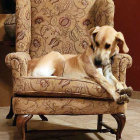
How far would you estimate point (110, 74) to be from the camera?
8.64 ft

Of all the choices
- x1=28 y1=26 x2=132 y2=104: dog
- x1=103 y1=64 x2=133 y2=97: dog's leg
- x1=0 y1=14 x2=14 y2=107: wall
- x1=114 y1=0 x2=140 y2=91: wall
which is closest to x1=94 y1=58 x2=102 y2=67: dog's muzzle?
x1=28 y1=26 x2=132 y2=104: dog

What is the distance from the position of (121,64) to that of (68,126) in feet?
3.66

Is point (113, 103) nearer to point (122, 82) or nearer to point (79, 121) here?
point (122, 82)

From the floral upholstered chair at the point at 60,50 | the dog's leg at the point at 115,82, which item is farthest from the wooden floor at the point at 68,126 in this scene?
the dog's leg at the point at 115,82

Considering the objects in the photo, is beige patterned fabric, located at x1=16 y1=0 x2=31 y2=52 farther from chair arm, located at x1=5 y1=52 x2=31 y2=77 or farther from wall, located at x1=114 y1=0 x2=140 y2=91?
wall, located at x1=114 y1=0 x2=140 y2=91

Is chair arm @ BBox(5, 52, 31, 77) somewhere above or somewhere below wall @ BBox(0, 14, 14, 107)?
above

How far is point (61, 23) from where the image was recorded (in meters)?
3.25

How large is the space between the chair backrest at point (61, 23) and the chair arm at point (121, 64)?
0.66 metres

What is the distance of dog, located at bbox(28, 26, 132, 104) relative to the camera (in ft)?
8.35

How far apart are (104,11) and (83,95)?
104 cm

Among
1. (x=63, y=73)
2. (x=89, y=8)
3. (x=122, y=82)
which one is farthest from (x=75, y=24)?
(x=122, y=82)

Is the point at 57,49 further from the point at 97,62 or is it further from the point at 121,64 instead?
the point at 121,64

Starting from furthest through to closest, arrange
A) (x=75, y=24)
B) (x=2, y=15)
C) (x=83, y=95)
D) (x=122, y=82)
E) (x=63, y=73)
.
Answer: (x=2, y=15) < (x=75, y=24) < (x=63, y=73) < (x=122, y=82) < (x=83, y=95)

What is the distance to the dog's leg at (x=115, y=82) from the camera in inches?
91.0
